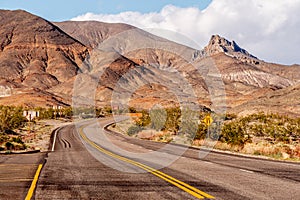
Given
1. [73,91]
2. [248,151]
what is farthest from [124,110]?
[248,151]

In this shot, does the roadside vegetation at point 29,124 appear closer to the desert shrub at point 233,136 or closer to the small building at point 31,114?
the small building at point 31,114

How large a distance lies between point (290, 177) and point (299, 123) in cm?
3281

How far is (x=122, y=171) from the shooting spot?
1320cm

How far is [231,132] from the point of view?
3384 cm

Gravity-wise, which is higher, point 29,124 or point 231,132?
point 29,124

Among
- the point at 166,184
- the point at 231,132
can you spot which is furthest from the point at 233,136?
the point at 166,184

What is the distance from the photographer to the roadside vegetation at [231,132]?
25.9 metres

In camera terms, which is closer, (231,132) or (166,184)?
(166,184)

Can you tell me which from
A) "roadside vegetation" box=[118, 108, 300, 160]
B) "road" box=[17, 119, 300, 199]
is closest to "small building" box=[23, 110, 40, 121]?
"roadside vegetation" box=[118, 108, 300, 160]

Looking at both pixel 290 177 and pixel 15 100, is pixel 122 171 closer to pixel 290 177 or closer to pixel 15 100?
pixel 290 177

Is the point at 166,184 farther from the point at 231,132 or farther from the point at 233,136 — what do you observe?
the point at 231,132

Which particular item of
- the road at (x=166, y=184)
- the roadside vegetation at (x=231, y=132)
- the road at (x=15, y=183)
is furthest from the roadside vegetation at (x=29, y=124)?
the road at (x=166, y=184)

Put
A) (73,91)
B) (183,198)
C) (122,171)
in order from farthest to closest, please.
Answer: (73,91) < (122,171) < (183,198)

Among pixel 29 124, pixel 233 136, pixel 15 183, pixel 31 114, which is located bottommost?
pixel 15 183
